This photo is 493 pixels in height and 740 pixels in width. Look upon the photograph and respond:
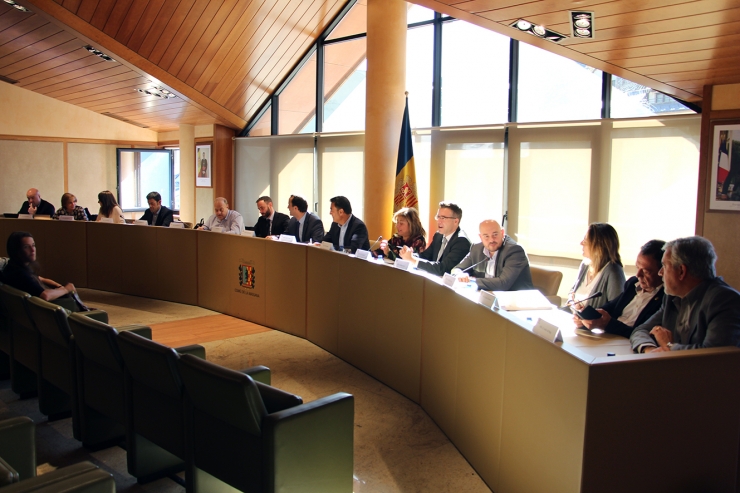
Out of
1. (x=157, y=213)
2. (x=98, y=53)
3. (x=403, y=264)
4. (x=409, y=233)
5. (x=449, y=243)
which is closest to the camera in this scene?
(x=403, y=264)

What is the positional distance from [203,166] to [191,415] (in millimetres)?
8883

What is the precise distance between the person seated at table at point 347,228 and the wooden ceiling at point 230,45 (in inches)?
84.1

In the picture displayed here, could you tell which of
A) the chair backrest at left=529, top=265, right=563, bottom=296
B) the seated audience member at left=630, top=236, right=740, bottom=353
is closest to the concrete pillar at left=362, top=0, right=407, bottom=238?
the chair backrest at left=529, top=265, right=563, bottom=296

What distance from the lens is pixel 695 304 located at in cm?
249

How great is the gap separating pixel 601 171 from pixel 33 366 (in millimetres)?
5460

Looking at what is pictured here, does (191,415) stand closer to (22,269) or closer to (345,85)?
(22,269)

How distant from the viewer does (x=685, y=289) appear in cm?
255

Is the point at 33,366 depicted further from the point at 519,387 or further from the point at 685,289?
the point at 685,289

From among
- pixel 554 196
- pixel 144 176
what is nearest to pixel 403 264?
pixel 554 196

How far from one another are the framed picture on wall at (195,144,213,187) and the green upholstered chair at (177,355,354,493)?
28.5ft

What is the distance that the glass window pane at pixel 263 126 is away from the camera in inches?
404

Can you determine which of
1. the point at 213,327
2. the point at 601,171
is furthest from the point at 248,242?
the point at 601,171

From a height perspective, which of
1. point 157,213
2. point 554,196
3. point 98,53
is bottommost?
point 157,213

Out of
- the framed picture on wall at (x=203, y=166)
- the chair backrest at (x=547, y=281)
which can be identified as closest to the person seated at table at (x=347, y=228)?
the chair backrest at (x=547, y=281)
